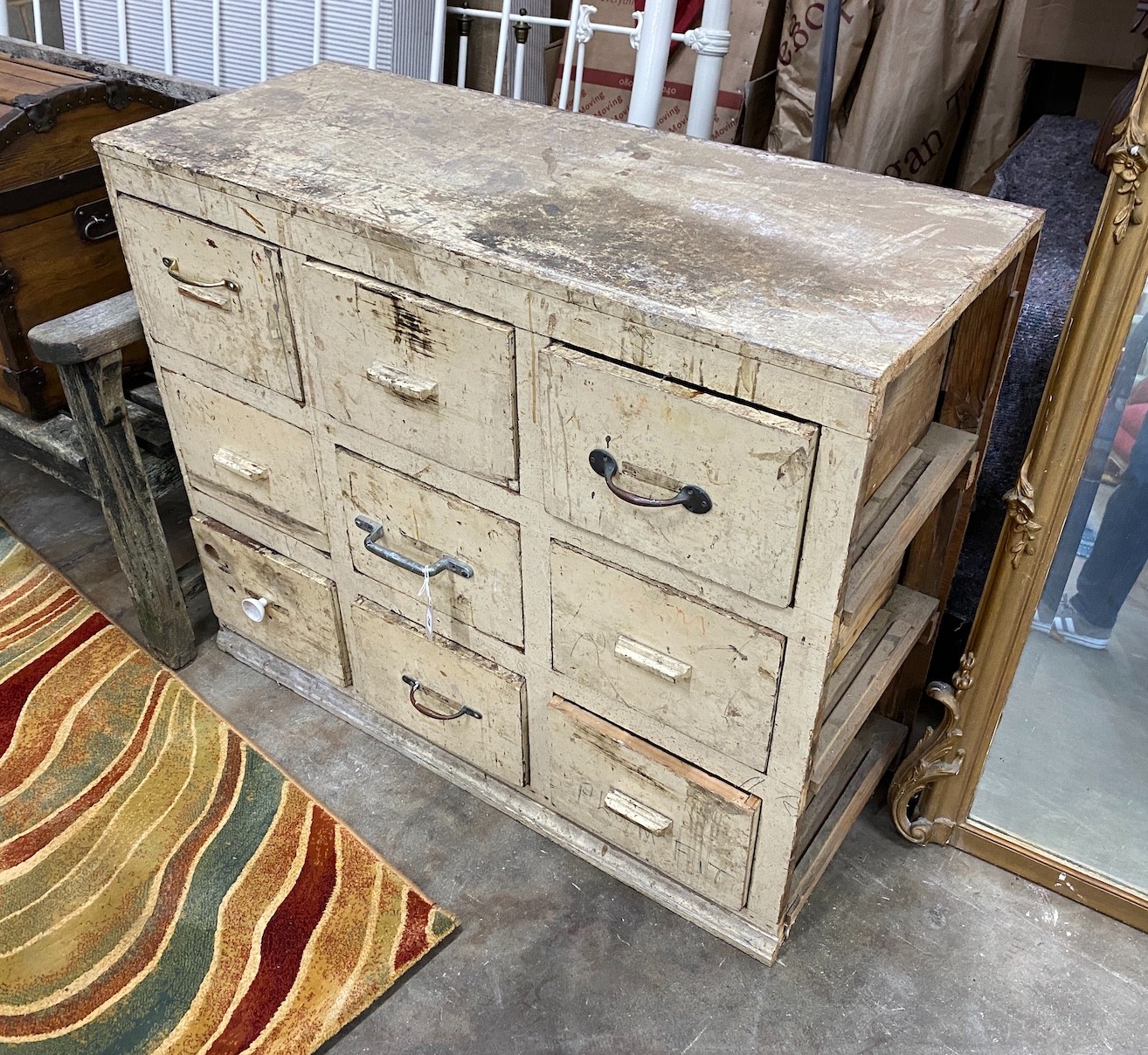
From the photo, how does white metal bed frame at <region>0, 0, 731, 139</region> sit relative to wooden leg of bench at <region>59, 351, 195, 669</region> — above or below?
above

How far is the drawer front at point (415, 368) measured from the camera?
1.30m

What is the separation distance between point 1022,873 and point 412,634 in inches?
41.3

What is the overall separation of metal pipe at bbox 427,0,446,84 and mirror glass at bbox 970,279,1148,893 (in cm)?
164

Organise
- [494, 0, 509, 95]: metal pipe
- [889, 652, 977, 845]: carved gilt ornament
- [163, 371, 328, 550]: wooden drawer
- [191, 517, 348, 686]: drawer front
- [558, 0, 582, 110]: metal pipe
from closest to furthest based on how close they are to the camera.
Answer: [889, 652, 977, 845]: carved gilt ornament → [163, 371, 328, 550]: wooden drawer → [191, 517, 348, 686]: drawer front → [558, 0, 582, 110]: metal pipe → [494, 0, 509, 95]: metal pipe

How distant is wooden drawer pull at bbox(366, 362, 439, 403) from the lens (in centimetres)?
137

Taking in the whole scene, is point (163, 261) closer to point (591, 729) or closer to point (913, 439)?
point (591, 729)

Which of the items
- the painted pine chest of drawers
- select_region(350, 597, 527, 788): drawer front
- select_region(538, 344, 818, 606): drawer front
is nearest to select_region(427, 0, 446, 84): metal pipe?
the painted pine chest of drawers

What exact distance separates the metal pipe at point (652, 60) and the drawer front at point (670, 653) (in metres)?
0.95

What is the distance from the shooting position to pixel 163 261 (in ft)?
5.25

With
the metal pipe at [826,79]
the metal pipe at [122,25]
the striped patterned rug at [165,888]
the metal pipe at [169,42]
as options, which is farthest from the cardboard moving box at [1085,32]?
the metal pipe at [122,25]

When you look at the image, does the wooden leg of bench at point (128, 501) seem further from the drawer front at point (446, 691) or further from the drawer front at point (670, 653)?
the drawer front at point (670, 653)

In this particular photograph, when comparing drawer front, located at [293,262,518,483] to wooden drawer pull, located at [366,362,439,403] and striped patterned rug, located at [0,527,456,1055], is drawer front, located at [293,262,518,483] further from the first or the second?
striped patterned rug, located at [0,527,456,1055]

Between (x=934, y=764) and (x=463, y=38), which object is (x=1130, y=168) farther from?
(x=463, y=38)

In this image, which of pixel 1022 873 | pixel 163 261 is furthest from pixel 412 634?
pixel 1022 873
